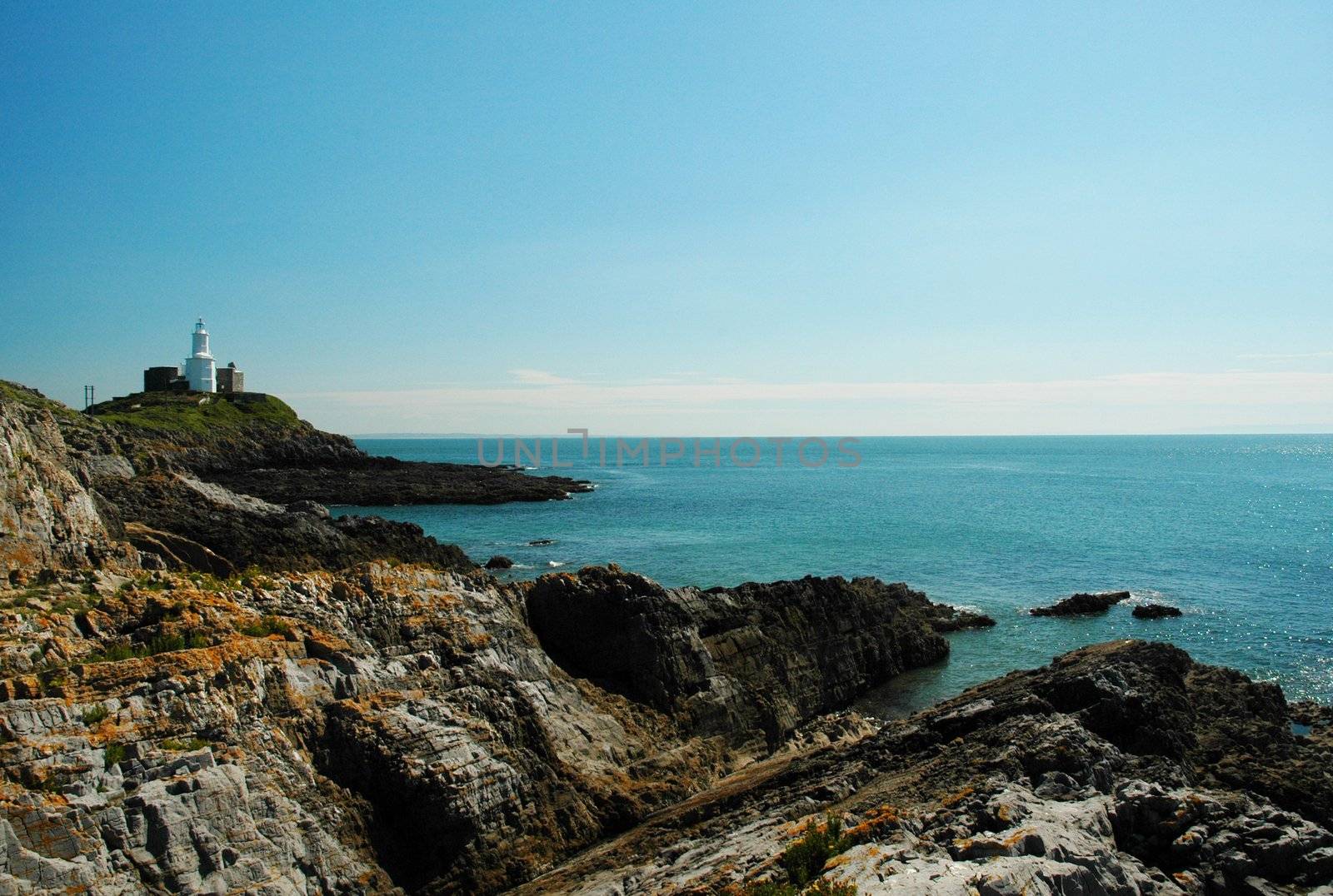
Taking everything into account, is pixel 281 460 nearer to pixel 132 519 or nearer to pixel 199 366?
pixel 199 366

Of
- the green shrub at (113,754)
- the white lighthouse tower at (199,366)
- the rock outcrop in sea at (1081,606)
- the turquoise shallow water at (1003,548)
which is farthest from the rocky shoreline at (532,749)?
the white lighthouse tower at (199,366)

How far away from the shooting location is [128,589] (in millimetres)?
14961

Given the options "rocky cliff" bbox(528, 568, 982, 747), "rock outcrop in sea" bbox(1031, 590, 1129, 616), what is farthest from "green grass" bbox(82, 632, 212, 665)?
"rock outcrop in sea" bbox(1031, 590, 1129, 616)

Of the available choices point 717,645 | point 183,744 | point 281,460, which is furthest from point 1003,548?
point 281,460

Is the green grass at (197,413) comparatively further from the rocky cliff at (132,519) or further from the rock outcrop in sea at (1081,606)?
the rock outcrop in sea at (1081,606)

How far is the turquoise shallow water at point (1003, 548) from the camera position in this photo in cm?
3250

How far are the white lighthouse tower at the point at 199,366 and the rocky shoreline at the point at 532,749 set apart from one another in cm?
8228

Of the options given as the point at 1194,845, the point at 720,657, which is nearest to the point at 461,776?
the point at 720,657

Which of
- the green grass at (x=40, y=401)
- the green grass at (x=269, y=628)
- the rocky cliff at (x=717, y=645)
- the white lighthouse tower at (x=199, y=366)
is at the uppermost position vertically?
the white lighthouse tower at (x=199, y=366)

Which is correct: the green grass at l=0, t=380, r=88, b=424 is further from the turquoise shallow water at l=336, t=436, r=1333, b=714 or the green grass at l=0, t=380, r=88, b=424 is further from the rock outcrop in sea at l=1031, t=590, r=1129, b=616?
the rock outcrop in sea at l=1031, t=590, r=1129, b=616

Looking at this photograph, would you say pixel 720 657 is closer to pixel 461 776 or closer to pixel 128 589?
pixel 461 776

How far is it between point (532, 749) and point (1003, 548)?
4773cm

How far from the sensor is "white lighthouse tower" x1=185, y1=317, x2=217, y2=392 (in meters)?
94.2

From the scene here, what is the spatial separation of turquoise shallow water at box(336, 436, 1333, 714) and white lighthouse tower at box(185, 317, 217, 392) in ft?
132
